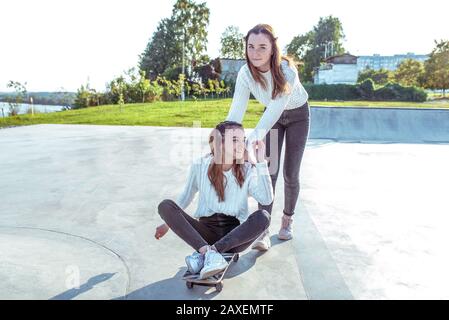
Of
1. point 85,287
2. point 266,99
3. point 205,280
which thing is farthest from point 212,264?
point 266,99

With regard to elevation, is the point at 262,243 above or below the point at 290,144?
below

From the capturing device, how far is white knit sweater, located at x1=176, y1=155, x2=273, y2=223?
235 cm

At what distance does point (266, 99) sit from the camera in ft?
8.47

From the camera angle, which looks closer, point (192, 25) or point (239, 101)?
point (239, 101)

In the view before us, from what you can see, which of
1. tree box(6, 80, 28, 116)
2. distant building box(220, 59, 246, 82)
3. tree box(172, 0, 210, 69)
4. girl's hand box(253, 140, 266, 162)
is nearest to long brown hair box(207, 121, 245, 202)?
girl's hand box(253, 140, 266, 162)

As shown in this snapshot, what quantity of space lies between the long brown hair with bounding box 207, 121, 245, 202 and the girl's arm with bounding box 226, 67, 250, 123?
0.22 metres

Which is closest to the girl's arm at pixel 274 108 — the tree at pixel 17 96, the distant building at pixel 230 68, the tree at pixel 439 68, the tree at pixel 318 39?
the tree at pixel 17 96

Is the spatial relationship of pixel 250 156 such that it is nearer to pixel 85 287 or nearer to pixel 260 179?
pixel 260 179

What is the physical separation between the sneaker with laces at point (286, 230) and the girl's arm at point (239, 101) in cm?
76

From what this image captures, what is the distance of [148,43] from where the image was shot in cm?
4550

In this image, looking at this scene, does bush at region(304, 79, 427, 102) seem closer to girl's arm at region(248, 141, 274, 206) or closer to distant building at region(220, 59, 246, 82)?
distant building at region(220, 59, 246, 82)

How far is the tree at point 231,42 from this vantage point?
45.3m

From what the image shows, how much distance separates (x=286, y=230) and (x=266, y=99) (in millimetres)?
887
